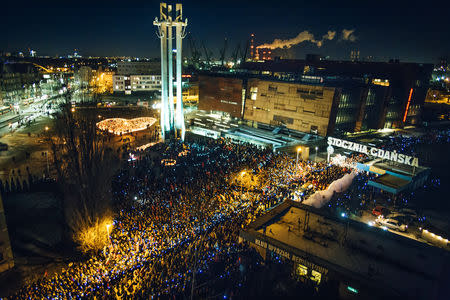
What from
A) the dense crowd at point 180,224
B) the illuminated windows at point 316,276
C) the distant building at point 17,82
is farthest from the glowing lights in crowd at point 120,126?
the distant building at point 17,82

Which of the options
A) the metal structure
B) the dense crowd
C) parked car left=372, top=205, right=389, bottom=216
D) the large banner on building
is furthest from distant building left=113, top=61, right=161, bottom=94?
parked car left=372, top=205, right=389, bottom=216

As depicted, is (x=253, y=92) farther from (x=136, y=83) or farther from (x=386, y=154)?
(x=136, y=83)

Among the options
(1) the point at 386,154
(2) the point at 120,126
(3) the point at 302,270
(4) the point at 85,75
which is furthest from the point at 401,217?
(4) the point at 85,75

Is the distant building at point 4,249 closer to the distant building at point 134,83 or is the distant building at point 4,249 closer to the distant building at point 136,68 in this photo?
the distant building at point 134,83

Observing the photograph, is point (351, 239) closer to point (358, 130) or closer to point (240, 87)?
point (358, 130)

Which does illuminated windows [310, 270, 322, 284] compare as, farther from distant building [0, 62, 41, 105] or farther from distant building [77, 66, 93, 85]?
distant building [77, 66, 93, 85]
